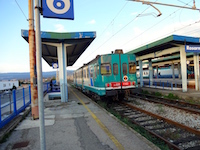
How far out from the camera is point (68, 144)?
421 cm

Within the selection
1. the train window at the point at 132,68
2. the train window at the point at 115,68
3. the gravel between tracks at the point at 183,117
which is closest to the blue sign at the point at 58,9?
the gravel between tracks at the point at 183,117

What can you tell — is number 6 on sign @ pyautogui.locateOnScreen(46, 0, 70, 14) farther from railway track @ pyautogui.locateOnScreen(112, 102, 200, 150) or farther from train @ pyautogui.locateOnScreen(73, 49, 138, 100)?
train @ pyautogui.locateOnScreen(73, 49, 138, 100)

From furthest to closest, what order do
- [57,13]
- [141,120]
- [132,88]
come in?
[132,88] < [141,120] < [57,13]

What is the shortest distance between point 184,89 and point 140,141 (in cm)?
1206

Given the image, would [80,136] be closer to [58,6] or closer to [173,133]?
[173,133]

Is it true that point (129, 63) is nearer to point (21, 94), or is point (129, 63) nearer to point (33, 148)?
point (21, 94)

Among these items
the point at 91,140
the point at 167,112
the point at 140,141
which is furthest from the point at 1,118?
the point at 167,112

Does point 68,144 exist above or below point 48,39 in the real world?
below

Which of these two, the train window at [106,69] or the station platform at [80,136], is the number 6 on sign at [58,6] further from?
the train window at [106,69]

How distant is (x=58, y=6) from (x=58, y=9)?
5 cm

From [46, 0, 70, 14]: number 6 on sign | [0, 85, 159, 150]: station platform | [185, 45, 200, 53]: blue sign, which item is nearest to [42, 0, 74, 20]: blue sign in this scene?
[46, 0, 70, 14]: number 6 on sign

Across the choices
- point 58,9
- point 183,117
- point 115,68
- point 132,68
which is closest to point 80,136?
point 58,9

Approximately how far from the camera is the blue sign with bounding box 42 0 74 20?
2.61 metres

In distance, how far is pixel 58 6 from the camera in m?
2.67
